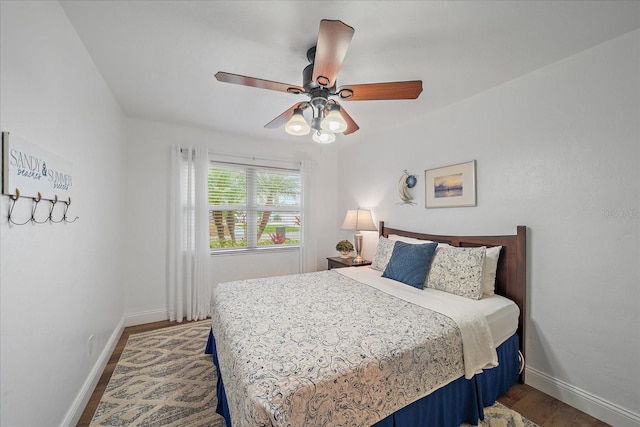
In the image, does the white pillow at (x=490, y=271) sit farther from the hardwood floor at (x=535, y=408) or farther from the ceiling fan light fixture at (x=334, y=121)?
the ceiling fan light fixture at (x=334, y=121)

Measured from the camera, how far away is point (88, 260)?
6.21 ft

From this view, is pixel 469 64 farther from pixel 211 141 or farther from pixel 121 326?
pixel 121 326

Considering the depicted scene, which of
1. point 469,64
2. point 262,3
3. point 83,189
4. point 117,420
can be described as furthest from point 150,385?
point 469,64

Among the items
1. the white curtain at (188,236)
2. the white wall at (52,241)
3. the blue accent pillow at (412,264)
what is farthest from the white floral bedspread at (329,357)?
the white curtain at (188,236)

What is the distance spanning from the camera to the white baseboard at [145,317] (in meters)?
3.00

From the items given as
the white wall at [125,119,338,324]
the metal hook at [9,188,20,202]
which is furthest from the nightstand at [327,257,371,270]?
the metal hook at [9,188,20,202]

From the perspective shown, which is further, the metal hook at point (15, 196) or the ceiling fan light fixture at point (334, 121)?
the ceiling fan light fixture at point (334, 121)

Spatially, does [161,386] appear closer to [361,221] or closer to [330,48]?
[330,48]

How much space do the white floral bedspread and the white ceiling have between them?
1.75 m

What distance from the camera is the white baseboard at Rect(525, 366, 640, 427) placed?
5.18ft

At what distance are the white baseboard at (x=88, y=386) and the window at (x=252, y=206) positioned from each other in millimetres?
1446

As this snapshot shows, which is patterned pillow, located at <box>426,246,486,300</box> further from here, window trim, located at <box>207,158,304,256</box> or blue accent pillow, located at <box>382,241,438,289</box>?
window trim, located at <box>207,158,304,256</box>

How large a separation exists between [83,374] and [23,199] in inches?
54.2

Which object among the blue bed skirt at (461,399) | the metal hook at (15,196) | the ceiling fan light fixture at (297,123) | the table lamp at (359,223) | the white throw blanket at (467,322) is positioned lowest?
the blue bed skirt at (461,399)
